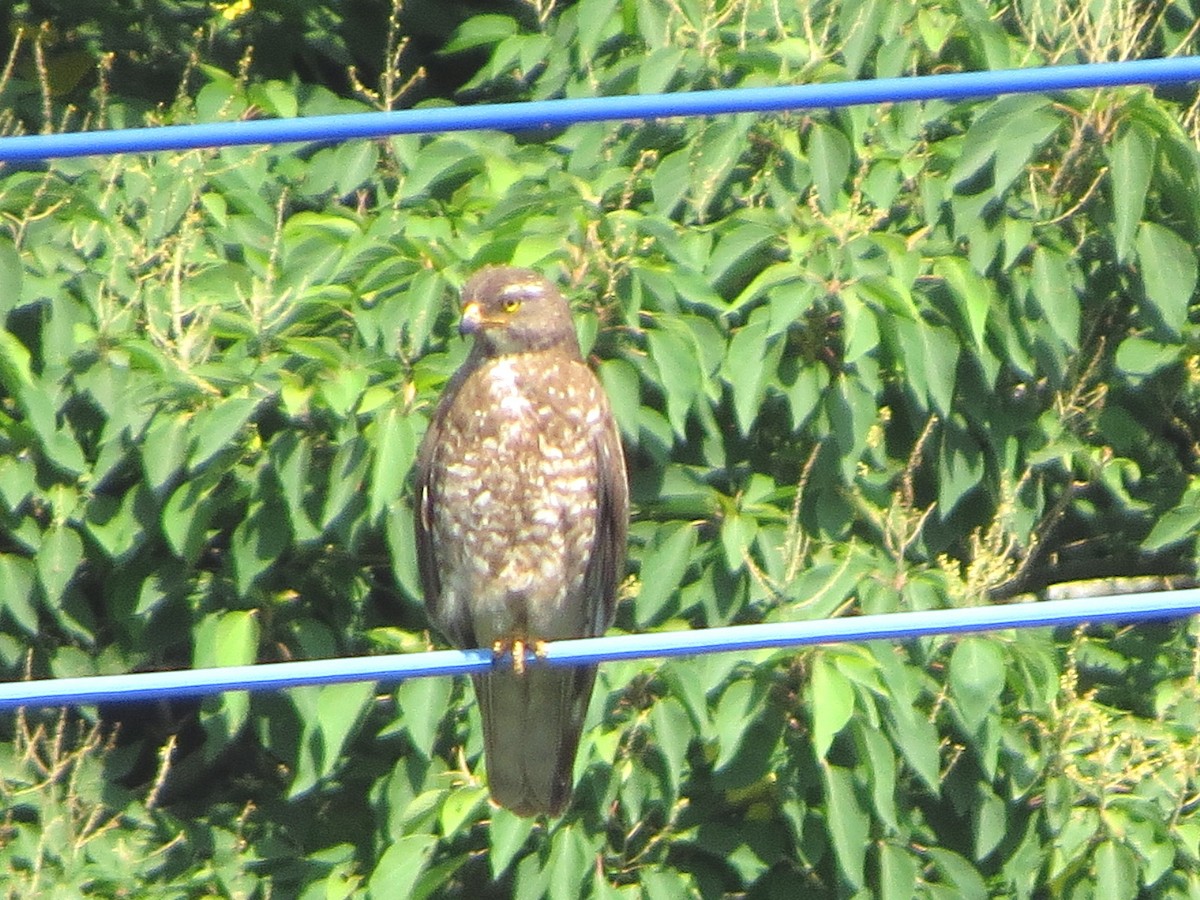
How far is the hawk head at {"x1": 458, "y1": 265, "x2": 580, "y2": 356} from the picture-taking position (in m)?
4.18

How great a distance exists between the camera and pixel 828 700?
4234 mm

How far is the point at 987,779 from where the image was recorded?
4.67 meters

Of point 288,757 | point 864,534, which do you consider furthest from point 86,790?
point 864,534

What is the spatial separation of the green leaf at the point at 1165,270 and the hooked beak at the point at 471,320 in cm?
140

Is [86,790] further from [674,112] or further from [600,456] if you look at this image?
[674,112]

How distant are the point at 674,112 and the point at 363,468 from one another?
55.2 inches

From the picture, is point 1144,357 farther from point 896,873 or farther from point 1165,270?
point 896,873

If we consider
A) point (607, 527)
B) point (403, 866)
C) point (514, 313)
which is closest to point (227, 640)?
point (403, 866)

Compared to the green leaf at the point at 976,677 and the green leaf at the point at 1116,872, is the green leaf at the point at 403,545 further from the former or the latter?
the green leaf at the point at 1116,872

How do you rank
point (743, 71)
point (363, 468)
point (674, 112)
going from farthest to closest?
point (743, 71) < point (363, 468) < point (674, 112)

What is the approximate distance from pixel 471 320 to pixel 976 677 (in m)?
1.21

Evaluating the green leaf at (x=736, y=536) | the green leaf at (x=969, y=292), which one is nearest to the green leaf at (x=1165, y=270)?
the green leaf at (x=969, y=292)

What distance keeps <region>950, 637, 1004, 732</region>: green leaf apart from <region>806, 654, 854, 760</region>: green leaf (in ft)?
0.76

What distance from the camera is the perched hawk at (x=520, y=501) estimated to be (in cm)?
425
